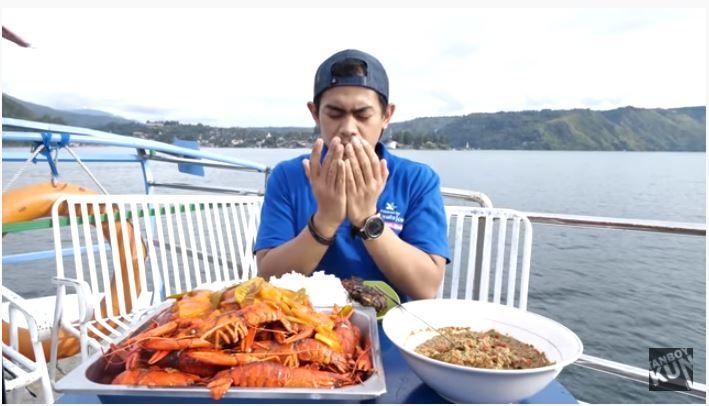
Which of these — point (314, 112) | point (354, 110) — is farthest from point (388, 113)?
point (314, 112)

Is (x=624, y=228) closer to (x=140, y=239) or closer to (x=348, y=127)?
(x=348, y=127)

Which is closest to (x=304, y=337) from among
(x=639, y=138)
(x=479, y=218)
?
(x=479, y=218)

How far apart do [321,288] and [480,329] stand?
508 mm

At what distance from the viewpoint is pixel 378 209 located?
1927 millimetres

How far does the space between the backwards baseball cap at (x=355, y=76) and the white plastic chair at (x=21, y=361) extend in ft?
6.33

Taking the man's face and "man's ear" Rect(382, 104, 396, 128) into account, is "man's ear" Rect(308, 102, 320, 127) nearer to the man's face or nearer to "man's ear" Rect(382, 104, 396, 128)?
the man's face

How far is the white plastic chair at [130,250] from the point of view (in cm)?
219

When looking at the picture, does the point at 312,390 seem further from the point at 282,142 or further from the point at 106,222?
the point at 282,142

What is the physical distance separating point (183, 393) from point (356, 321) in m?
0.51

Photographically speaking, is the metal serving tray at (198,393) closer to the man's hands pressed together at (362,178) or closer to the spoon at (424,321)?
the spoon at (424,321)

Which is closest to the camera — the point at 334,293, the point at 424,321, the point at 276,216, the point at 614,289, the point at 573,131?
the point at 424,321

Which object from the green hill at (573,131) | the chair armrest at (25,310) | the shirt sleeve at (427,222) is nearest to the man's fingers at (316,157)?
the shirt sleeve at (427,222)

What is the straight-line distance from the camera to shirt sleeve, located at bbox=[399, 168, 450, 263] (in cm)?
181

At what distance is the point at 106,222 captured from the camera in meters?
2.82
